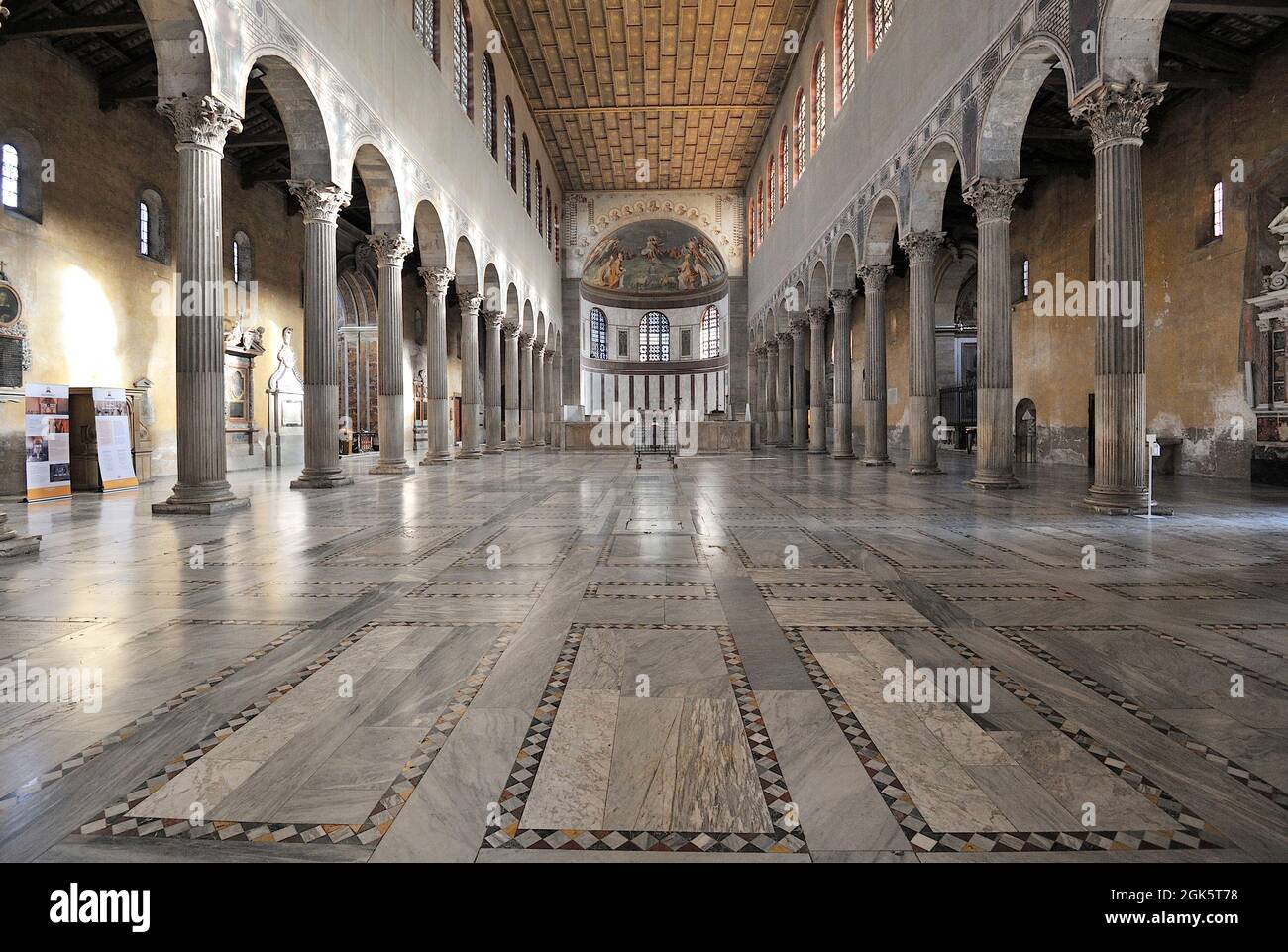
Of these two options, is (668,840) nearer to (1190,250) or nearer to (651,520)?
(651,520)

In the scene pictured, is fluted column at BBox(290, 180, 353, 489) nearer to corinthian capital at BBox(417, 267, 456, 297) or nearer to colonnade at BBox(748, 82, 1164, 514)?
corinthian capital at BBox(417, 267, 456, 297)

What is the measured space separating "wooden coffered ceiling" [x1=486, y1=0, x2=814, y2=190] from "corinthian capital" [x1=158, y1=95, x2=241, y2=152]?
1753 cm

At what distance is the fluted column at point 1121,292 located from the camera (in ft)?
30.7

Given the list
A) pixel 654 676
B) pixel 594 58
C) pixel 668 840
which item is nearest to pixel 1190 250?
pixel 654 676

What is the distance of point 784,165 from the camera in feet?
102

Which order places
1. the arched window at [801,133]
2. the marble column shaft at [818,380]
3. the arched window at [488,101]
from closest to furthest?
the arched window at [488,101] → the marble column shaft at [818,380] → the arched window at [801,133]

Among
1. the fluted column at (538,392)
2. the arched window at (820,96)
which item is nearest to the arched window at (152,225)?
the arched window at (820,96)

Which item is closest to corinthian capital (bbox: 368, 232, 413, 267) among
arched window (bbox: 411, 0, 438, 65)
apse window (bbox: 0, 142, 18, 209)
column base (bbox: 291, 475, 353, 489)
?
arched window (bbox: 411, 0, 438, 65)

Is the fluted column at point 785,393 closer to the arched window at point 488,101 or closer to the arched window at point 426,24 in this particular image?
the arched window at point 488,101

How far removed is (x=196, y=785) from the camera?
2.40m

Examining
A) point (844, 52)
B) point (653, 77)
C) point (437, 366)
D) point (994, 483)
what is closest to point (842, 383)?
point (844, 52)

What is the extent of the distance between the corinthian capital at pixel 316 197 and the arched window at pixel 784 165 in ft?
68.0

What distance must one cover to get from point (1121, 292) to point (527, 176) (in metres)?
27.9
